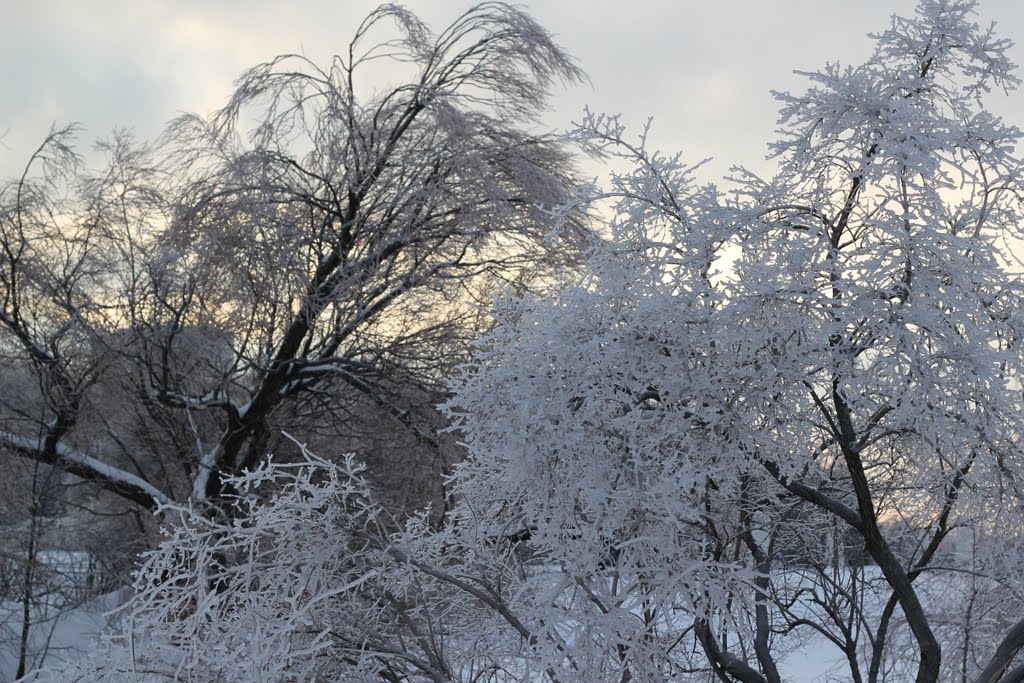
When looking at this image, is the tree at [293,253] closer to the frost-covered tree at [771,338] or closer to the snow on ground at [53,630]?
the snow on ground at [53,630]

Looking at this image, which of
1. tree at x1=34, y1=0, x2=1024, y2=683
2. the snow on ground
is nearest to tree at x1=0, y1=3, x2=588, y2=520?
the snow on ground

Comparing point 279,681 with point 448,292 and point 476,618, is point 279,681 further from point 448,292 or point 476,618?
point 448,292

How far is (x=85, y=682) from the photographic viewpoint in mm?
5453

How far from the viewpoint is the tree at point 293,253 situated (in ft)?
43.7

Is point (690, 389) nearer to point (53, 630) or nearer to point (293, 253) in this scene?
point (293, 253)

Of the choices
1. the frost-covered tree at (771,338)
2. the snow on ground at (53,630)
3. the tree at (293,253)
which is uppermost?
the tree at (293,253)

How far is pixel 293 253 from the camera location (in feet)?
43.6

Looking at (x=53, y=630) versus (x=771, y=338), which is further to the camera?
(x=53, y=630)

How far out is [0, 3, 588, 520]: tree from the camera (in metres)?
13.3

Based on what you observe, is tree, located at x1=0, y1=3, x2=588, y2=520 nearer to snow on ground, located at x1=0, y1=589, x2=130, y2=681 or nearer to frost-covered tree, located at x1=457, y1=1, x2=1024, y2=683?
snow on ground, located at x1=0, y1=589, x2=130, y2=681

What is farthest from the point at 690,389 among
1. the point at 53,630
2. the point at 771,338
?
the point at 53,630

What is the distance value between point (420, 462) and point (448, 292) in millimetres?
2244

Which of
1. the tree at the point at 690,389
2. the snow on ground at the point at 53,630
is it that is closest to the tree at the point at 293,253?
the snow on ground at the point at 53,630

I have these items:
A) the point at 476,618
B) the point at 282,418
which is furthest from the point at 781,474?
the point at 282,418
